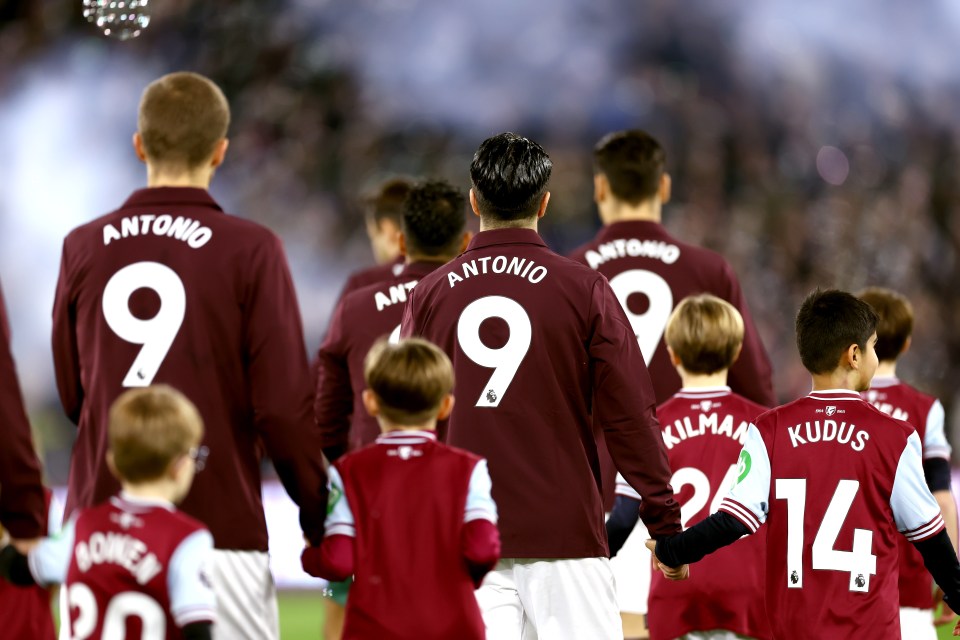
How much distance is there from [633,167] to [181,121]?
107 inches

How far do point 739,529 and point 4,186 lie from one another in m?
12.8

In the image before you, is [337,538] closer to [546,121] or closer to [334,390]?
[334,390]

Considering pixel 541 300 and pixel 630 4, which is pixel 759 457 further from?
pixel 630 4

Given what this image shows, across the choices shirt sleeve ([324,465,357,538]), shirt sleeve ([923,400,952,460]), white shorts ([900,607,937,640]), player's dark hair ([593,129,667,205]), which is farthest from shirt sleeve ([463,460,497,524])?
player's dark hair ([593,129,667,205])

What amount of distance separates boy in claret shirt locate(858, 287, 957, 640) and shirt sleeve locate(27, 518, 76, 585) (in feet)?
10.5

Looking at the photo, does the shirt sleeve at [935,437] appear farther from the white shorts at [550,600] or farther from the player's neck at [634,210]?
the white shorts at [550,600]

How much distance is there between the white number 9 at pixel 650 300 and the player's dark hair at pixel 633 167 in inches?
15.2

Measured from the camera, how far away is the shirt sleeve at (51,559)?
3844mm

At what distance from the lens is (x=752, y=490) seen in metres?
4.50

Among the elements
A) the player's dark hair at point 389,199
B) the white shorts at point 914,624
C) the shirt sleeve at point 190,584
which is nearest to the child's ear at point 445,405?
the shirt sleeve at point 190,584

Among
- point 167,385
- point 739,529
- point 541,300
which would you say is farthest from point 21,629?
point 739,529

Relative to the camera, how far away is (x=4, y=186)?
15.7 meters

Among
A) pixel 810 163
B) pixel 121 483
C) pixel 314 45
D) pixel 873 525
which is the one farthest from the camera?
pixel 314 45

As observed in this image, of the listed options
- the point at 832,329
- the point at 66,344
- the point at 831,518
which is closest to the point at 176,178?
the point at 66,344
